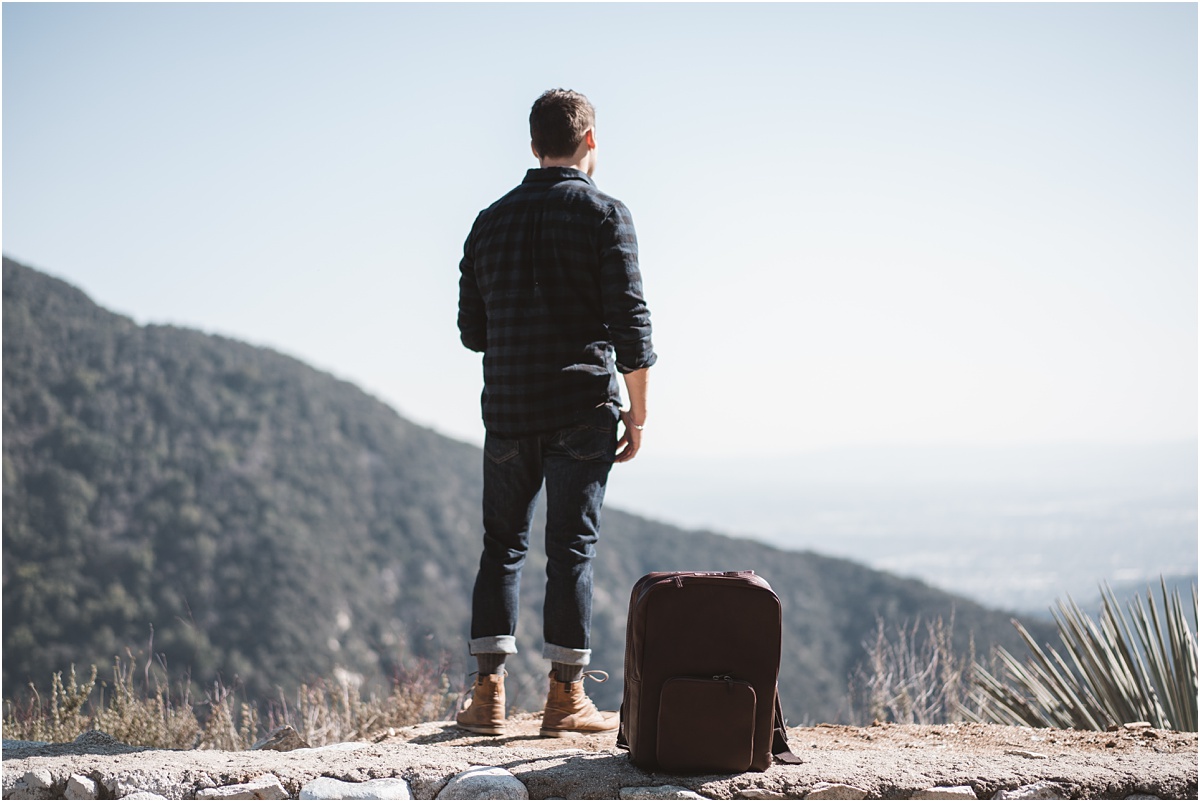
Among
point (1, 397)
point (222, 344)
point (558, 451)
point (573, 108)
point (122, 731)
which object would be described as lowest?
point (122, 731)

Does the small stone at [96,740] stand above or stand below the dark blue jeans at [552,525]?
below

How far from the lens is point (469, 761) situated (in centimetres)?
253

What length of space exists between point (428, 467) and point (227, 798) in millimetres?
41576

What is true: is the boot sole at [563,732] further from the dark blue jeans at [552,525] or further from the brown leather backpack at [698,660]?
the brown leather backpack at [698,660]

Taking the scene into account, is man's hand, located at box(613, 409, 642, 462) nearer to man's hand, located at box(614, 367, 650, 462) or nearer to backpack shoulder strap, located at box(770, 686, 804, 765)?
man's hand, located at box(614, 367, 650, 462)

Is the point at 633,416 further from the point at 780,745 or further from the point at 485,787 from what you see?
the point at 485,787

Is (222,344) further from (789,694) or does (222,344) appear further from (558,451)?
(558,451)

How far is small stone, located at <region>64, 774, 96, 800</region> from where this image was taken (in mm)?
2439

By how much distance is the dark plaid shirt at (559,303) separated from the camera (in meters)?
2.81

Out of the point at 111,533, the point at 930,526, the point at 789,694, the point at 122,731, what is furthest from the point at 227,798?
the point at 930,526

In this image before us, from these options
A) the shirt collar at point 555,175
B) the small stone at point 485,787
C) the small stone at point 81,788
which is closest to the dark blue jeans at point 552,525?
the small stone at point 485,787

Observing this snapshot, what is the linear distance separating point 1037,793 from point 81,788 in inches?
93.3

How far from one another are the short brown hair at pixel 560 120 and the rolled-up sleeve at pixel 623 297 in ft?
1.05

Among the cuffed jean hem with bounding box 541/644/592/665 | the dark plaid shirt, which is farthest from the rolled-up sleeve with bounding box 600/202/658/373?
the cuffed jean hem with bounding box 541/644/592/665
